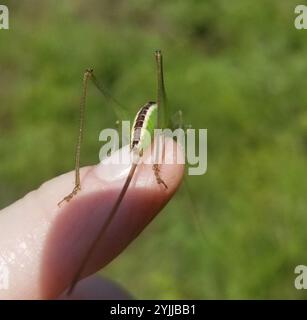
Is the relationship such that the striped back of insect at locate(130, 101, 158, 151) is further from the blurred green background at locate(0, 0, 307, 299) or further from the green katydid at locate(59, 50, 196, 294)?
the blurred green background at locate(0, 0, 307, 299)

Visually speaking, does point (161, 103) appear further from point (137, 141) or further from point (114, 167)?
point (114, 167)

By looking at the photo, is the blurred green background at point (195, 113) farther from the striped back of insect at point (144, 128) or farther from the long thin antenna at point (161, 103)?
the striped back of insect at point (144, 128)

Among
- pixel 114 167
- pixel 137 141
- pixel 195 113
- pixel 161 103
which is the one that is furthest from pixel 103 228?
pixel 195 113

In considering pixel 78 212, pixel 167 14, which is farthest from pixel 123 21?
pixel 78 212

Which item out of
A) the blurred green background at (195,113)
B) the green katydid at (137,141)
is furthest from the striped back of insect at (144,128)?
the blurred green background at (195,113)

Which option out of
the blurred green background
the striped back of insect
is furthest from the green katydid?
the blurred green background
